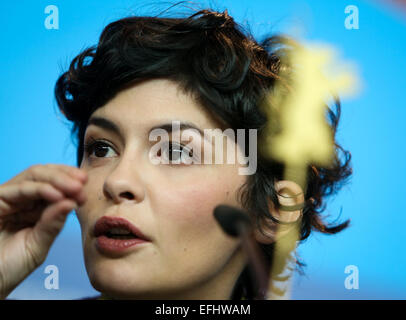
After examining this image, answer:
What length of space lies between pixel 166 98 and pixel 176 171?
16cm

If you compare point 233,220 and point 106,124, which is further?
point 106,124

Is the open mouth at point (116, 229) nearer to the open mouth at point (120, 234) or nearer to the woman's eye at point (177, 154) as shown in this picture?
the open mouth at point (120, 234)

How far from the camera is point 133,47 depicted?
3.51 ft

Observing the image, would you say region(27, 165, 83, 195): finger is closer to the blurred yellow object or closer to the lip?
the lip

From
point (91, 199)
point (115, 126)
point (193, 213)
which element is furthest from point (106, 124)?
point (193, 213)

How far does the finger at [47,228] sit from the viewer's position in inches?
31.9

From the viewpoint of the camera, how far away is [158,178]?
95cm

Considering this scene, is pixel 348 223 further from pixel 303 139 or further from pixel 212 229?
pixel 212 229

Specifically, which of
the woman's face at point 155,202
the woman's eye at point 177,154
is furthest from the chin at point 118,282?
the woman's eye at point 177,154

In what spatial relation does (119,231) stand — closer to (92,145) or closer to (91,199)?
(91,199)

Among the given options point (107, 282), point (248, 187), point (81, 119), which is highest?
point (81, 119)

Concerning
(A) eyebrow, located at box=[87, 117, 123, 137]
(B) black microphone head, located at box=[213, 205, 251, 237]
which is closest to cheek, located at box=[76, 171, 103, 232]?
(A) eyebrow, located at box=[87, 117, 123, 137]

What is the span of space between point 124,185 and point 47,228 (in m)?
0.17

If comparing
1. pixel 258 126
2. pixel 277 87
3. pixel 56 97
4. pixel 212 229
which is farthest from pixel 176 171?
pixel 56 97
